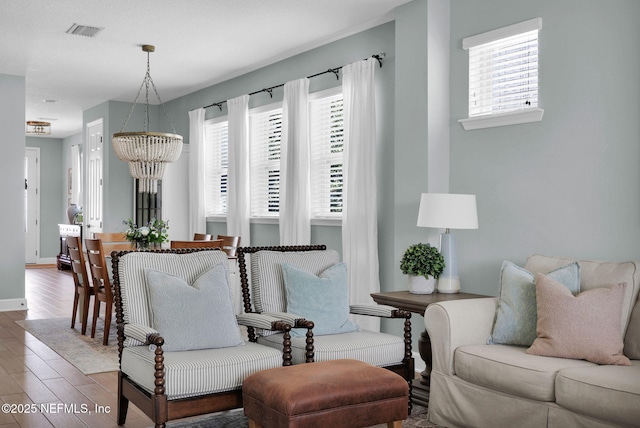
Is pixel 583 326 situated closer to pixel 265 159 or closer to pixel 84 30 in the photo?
pixel 265 159

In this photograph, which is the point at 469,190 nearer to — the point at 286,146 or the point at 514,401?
the point at 514,401

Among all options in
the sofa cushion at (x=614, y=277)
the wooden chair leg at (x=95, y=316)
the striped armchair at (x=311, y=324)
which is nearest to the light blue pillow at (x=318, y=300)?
the striped armchair at (x=311, y=324)

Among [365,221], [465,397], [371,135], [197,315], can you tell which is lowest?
[465,397]

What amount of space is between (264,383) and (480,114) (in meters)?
2.66

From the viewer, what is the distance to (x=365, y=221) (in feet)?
17.8

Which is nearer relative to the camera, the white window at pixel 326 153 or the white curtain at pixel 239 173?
the white window at pixel 326 153

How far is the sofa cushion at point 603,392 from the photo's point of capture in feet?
8.49

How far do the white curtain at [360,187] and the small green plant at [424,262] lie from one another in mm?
1019

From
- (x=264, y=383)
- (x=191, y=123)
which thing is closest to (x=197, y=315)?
(x=264, y=383)

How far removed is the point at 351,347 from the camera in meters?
3.43

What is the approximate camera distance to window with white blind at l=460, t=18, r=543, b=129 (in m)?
4.18

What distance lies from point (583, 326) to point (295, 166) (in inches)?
146

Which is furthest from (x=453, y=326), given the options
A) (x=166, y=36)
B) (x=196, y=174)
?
(x=196, y=174)

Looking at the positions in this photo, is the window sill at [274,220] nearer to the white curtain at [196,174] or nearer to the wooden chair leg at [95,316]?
the white curtain at [196,174]
